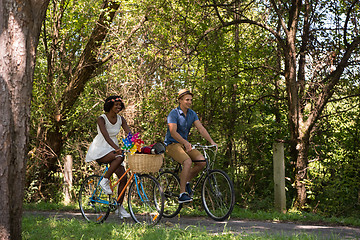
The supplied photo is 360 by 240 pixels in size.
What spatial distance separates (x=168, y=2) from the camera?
10523mm

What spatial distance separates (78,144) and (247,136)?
468cm

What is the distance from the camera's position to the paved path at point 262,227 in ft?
20.5

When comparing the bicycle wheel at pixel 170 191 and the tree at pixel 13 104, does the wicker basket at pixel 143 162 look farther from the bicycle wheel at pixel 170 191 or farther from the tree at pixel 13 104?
the tree at pixel 13 104

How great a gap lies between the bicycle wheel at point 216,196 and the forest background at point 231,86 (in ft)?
8.54

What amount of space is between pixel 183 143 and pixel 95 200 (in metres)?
1.92

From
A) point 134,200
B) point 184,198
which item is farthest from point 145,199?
point 184,198

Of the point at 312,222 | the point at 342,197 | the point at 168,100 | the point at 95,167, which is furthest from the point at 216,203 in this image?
the point at 95,167

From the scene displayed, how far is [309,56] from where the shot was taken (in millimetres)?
10242

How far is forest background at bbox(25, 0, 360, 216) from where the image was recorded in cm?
999

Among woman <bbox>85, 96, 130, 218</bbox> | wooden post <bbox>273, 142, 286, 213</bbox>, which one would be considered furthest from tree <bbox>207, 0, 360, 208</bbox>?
woman <bbox>85, 96, 130, 218</bbox>

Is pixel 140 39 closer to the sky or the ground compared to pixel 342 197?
closer to the sky

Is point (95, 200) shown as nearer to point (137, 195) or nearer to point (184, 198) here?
point (137, 195)

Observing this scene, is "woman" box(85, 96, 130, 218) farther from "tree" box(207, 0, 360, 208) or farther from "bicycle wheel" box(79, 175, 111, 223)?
"tree" box(207, 0, 360, 208)

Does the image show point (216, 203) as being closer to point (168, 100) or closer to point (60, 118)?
point (168, 100)
